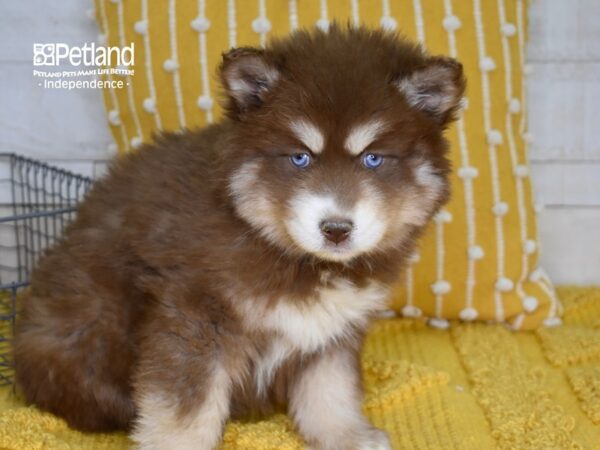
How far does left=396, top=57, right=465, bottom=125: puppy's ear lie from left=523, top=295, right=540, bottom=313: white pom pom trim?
51.2 inches

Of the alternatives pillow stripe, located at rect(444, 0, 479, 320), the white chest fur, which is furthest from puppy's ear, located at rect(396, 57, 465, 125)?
pillow stripe, located at rect(444, 0, 479, 320)

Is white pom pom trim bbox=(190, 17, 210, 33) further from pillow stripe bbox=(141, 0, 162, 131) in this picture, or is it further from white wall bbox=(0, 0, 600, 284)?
white wall bbox=(0, 0, 600, 284)

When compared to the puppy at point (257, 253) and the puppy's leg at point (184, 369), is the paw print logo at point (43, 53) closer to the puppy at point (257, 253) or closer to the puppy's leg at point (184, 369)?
the puppy at point (257, 253)

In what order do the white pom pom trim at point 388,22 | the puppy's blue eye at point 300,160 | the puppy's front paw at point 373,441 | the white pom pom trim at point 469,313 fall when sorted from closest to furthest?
the puppy's blue eye at point 300,160 < the puppy's front paw at point 373,441 < the white pom pom trim at point 388,22 < the white pom pom trim at point 469,313

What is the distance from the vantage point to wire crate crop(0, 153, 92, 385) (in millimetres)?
3707

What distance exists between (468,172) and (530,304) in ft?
2.01

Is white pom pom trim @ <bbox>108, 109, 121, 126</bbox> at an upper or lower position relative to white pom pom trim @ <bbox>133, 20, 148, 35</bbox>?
lower

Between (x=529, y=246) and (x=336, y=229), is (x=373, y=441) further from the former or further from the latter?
(x=529, y=246)

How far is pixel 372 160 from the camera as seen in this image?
85.5 inches

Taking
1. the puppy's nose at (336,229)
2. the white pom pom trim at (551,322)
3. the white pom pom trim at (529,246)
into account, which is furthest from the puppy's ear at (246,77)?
the white pom pom trim at (551,322)

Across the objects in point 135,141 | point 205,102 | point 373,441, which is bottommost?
point 373,441

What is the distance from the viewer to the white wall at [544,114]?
3715mm

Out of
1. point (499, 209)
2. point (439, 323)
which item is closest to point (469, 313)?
point (439, 323)

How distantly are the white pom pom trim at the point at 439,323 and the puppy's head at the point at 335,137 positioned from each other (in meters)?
1.23
